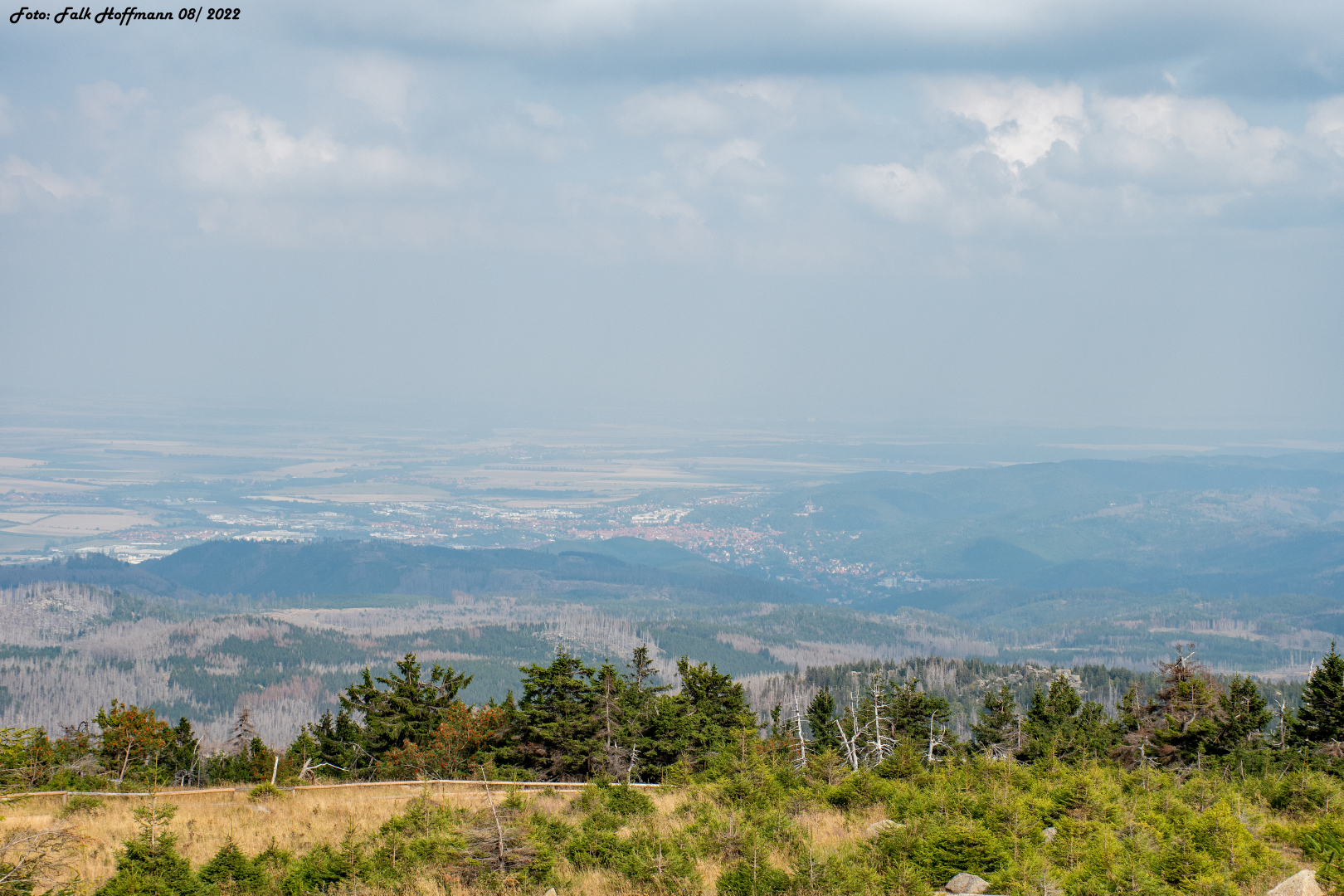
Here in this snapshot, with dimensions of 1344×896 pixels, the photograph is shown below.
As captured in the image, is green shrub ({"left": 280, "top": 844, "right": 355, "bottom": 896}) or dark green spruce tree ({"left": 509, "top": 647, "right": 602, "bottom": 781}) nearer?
green shrub ({"left": 280, "top": 844, "right": 355, "bottom": 896})

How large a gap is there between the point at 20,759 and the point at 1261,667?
23485cm

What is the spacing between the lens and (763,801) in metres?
19.2

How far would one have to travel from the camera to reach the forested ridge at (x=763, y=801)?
13672mm

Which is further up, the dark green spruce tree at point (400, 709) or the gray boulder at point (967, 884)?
the gray boulder at point (967, 884)

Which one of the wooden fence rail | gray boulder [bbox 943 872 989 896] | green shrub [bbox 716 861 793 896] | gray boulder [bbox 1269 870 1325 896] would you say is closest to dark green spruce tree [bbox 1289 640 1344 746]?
gray boulder [bbox 1269 870 1325 896]

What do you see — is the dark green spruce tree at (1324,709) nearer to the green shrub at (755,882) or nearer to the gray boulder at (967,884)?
the gray boulder at (967,884)

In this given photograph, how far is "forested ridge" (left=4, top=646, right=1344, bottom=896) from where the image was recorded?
13.7m

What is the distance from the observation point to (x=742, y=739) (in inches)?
912

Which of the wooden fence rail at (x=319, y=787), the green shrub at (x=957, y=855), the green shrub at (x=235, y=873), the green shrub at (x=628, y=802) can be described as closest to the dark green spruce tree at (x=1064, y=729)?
the green shrub at (x=628, y=802)

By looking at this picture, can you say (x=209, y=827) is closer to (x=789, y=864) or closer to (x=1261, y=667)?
(x=789, y=864)

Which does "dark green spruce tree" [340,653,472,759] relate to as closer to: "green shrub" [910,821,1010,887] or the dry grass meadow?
the dry grass meadow

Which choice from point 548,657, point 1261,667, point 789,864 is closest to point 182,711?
point 548,657

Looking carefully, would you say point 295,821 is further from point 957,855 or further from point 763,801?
point 957,855

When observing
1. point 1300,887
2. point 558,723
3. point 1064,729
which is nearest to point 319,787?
point 558,723
